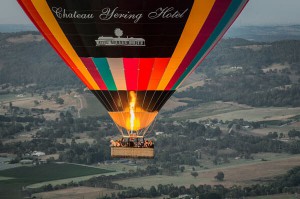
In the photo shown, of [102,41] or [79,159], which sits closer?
[102,41]

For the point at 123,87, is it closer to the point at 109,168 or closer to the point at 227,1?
the point at 227,1

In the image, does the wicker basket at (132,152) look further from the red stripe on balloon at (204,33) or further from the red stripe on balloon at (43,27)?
the red stripe on balloon at (43,27)

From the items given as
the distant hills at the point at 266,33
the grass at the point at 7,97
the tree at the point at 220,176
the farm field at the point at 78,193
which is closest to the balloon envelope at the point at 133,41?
the farm field at the point at 78,193

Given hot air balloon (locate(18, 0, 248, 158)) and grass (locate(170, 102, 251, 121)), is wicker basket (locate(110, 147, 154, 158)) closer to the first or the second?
hot air balloon (locate(18, 0, 248, 158))

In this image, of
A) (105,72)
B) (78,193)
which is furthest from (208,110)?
(105,72)

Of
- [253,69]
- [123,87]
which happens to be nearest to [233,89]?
[253,69]

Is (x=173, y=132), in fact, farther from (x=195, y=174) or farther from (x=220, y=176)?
(x=220, y=176)

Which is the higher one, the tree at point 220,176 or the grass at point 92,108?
the grass at point 92,108
